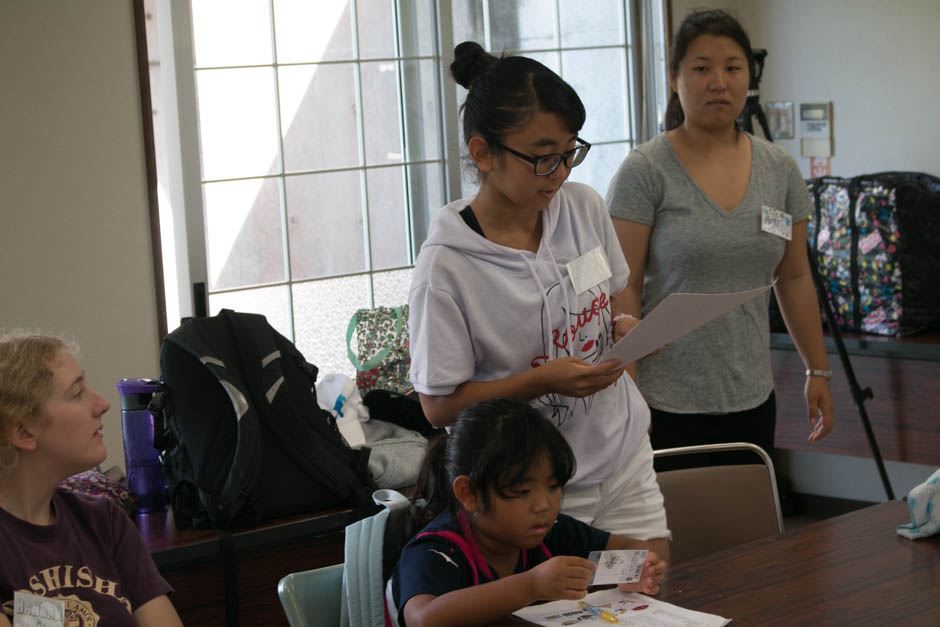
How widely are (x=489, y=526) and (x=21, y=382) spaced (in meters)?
0.77

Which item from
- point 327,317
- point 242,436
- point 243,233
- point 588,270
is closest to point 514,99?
point 588,270

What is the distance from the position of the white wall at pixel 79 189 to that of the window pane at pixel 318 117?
21.9 inches

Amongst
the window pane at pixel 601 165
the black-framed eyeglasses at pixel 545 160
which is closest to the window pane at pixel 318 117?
the window pane at pixel 601 165

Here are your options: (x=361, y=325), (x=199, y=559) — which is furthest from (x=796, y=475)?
(x=199, y=559)

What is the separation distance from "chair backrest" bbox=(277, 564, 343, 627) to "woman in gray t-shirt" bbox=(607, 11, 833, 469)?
895mm

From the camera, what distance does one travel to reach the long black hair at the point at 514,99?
65.6 inches

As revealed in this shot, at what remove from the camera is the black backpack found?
2.58 meters

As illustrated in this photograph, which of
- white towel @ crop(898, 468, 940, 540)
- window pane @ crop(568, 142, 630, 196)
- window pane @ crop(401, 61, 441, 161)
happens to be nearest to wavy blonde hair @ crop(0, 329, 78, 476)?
white towel @ crop(898, 468, 940, 540)

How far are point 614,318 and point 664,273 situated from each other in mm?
455

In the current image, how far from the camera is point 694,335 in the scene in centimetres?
228

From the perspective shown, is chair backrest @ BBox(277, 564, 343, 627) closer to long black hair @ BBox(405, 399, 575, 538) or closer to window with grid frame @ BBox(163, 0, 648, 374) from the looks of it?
long black hair @ BBox(405, 399, 575, 538)

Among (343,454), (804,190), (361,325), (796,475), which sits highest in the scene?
(804,190)

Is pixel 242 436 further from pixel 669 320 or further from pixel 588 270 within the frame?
pixel 669 320

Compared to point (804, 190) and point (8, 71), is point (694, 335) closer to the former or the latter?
point (804, 190)
